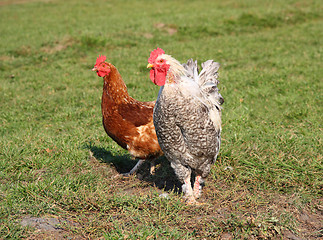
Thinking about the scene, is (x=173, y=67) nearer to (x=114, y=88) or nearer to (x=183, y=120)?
(x=183, y=120)

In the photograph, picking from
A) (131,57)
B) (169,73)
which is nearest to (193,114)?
(169,73)

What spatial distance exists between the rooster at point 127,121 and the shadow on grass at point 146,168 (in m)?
0.13

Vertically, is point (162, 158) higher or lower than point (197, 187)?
lower

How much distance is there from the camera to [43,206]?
11.7ft

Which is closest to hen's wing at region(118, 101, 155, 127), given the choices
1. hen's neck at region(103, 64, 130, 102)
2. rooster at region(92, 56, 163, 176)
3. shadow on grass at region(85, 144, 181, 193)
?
rooster at region(92, 56, 163, 176)

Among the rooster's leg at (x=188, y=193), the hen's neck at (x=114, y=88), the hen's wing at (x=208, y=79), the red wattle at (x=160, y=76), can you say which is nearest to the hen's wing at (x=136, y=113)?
the hen's neck at (x=114, y=88)

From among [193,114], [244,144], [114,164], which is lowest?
[114,164]

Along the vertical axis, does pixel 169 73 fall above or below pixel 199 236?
above

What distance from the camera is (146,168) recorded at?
16.5ft

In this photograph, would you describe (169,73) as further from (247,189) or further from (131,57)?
(131,57)

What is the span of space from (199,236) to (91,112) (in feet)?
13.9

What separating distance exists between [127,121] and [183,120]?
53.2 inches

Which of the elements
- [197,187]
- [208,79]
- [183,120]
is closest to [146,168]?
[197,187]

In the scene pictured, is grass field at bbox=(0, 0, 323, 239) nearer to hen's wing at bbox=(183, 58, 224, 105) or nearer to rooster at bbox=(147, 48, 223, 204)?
rooster at bbox=(147, 48, 223, 204)
